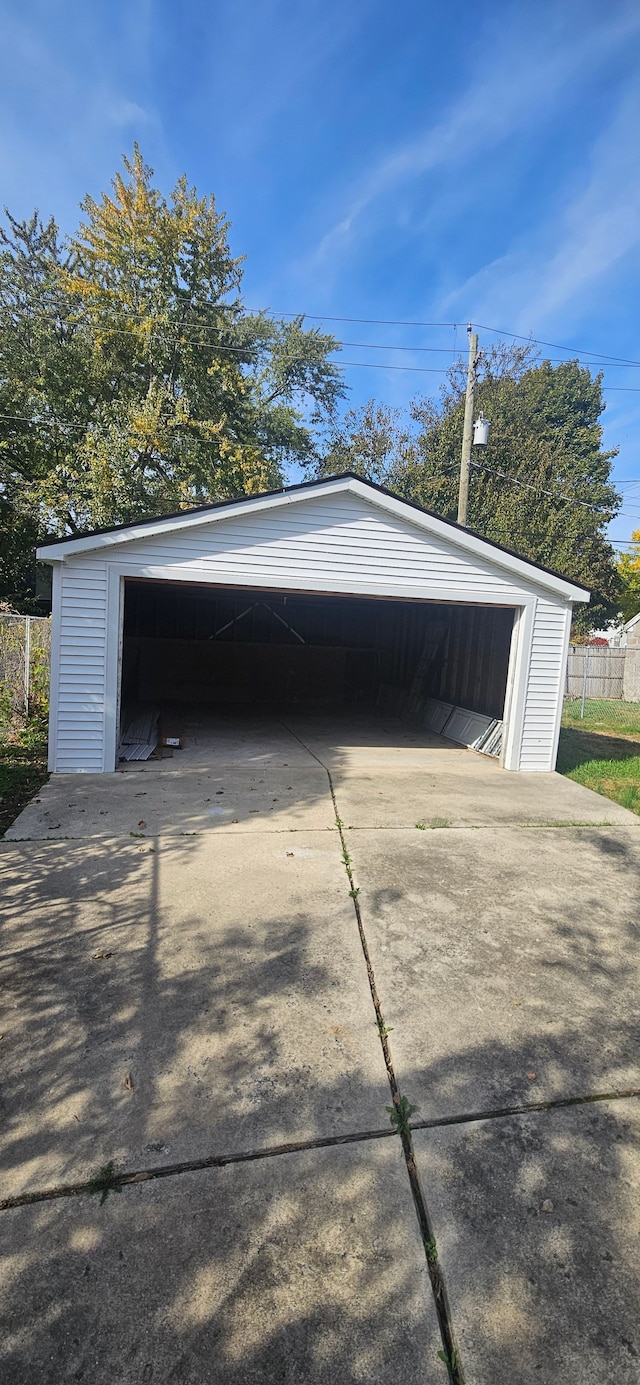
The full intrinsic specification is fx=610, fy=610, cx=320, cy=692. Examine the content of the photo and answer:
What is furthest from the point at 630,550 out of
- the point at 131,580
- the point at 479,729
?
the point at 131,580

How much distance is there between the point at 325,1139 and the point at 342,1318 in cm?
53

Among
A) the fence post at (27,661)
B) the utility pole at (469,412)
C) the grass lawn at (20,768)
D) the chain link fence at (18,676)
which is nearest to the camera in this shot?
the grass lawn at (20,768)

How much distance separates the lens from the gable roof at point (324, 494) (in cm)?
677

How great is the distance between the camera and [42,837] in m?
4.73

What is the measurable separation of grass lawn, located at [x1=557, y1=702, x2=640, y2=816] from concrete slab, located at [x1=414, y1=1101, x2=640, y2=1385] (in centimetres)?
496

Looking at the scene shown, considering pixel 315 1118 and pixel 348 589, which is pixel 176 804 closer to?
pixel 348 589

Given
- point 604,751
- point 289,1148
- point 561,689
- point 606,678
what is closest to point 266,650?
point 604,751

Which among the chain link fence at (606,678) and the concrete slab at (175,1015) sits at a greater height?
the chain link fence at (606,678)

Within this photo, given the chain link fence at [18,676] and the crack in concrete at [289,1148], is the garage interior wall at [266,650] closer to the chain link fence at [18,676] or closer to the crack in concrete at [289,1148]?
the chain link fence at [18,676]

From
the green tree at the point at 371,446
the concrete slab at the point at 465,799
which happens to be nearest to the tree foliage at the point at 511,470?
the green tree at the point at 371,446

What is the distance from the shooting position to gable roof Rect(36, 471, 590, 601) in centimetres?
677

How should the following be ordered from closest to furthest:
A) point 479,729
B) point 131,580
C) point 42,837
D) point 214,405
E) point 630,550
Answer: point 42,837, point 131,580, point 479,729, point 214,405, point 630,550

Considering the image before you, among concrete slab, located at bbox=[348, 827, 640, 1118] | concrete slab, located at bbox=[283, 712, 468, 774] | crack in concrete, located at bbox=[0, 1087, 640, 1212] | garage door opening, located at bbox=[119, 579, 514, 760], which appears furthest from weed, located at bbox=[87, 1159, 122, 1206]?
garage door opening, located at bbox=[119, 579, 514, 760]

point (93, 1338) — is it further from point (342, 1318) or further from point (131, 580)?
point (131, 580)
